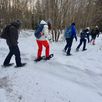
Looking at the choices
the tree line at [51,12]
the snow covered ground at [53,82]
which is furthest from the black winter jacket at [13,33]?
the tree line at [51,12]

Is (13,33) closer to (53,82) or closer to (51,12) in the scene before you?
(53,82)

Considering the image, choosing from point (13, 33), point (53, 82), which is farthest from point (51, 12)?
point (53, 82)

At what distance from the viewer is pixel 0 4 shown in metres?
25.1

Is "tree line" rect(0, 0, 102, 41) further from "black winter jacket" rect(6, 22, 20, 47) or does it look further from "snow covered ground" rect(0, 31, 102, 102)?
"black winter jacket" rect(6, 22, 20, 47)

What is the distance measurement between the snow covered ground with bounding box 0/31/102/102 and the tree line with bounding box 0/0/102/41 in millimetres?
11150

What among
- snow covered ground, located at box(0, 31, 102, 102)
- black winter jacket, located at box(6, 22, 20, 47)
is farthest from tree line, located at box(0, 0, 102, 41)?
black winter jacket, located at box(6, 22, 20, 47)

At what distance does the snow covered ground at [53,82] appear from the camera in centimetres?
704

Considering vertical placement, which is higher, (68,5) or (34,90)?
(68,5)

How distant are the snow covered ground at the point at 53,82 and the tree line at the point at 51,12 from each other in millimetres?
11150

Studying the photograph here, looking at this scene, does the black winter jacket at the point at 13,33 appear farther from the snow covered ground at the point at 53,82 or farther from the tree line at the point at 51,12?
the tree line at the point at 51,12

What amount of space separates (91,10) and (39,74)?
82.6ft

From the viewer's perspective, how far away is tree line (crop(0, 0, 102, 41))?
2117 centimetres

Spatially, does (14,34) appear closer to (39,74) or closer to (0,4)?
(39,74)

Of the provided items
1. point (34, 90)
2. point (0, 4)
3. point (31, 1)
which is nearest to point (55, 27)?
point (0, 4)
